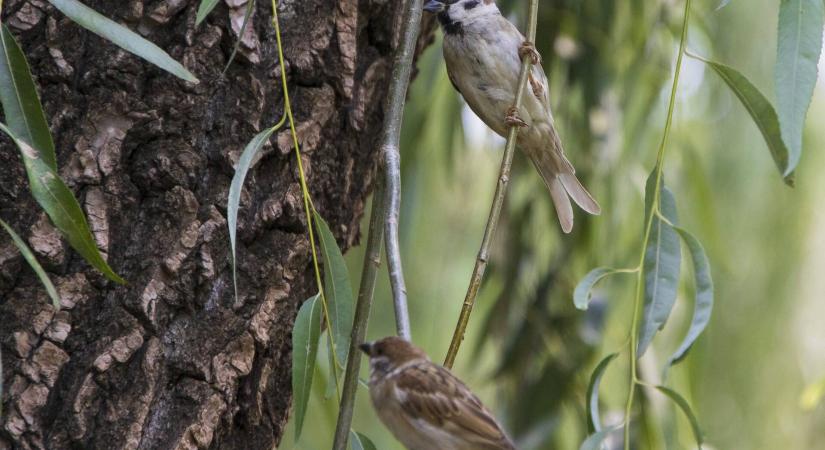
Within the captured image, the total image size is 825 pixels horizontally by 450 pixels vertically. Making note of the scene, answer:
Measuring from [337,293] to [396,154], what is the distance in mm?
233

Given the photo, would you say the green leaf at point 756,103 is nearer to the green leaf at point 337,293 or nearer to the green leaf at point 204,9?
the green leaf at point 337,293

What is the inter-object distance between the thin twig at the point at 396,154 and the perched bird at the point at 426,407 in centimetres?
10

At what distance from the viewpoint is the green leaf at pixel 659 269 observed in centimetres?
176

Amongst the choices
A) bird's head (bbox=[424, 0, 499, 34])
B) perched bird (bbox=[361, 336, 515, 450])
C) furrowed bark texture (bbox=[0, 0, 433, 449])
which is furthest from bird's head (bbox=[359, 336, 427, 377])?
bird's head (bbox=[424, 0, 499, 34])

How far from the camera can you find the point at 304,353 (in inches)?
60.8

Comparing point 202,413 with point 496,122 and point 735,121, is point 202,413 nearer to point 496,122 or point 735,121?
point 496,122

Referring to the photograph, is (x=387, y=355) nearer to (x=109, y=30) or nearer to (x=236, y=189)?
(x=236, y=189)

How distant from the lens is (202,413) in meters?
→ 1.67

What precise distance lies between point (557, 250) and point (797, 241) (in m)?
0.78

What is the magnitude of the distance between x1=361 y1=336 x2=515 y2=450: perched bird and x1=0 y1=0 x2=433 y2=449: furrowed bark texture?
0.26 meters

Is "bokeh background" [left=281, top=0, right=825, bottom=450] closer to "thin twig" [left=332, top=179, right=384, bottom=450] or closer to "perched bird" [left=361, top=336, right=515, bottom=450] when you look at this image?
"perched bird" [left=361, top=336, right=515, bottom=450]

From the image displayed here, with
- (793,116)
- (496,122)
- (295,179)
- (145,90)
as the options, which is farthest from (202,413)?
(496,122)

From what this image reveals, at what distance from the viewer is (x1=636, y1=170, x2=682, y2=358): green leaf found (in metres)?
1.76

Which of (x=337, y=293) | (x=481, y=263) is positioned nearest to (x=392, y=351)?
(x=337, y=293)
